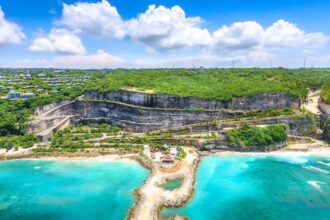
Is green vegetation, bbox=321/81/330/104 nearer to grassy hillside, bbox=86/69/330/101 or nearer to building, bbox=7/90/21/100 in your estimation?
grassy hillside, bbox=86/69/330/101

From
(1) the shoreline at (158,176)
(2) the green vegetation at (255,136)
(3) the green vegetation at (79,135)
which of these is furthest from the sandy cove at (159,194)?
(3) the green vegetation at (79,135)

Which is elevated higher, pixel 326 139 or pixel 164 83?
pixel 164 83

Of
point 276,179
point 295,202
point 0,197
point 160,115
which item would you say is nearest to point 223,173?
point 276,179

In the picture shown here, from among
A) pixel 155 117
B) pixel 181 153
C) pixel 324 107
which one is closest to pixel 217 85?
pixel 155 117

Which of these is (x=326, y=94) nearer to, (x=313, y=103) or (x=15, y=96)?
(x=313, y=103)

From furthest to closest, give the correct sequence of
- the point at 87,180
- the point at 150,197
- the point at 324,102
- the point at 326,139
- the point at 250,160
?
the point at 324,102 → the point at 326,139 → the point at 250,160 → the point at 87,180 → the point at 150,197

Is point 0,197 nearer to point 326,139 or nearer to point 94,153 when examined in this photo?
point 94,153
